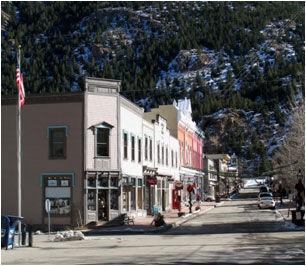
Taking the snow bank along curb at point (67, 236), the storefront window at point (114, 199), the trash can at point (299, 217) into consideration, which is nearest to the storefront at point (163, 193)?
the storefront window at point (114, 199)

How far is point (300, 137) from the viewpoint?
39.9 metres

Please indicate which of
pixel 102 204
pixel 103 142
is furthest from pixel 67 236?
pixel 103 142

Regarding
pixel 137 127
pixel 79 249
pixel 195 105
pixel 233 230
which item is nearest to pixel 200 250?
pixel 79 249

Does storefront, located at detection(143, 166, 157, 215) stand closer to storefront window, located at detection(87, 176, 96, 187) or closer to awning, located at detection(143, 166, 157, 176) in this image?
awning, located at detection(143, 166, 157, 176)

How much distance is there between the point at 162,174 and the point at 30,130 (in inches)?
634

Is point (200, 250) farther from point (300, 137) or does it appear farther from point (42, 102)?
point (300, 137)

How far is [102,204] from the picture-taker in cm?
3130

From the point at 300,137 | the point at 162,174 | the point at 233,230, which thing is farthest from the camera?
the point at 162,174

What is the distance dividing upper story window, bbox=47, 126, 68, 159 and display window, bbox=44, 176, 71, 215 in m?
1.40

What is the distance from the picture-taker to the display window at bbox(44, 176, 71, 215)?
3027 cm

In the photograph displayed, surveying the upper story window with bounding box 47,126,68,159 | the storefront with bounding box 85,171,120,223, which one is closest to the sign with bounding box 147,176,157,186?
the storefront with bounding box 85,171,120,223

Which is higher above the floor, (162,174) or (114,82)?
(114,82)

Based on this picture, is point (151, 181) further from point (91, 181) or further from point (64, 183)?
point (64, 183)

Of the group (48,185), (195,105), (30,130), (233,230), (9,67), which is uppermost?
(9,67)
